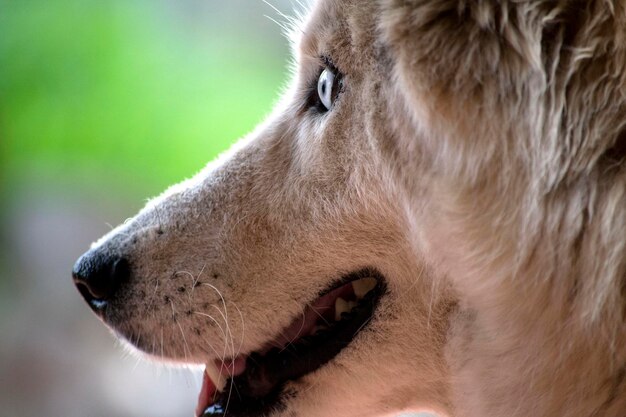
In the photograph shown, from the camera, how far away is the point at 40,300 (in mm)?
2367

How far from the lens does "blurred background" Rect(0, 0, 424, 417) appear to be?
2.24 meters

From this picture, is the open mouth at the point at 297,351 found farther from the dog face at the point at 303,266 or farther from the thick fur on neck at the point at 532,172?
the thick fur on neck at the point at 532,172

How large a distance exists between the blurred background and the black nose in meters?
1.09

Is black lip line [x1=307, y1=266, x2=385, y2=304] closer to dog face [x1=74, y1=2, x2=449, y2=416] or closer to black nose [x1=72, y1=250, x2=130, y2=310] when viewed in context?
dog face [x1=74, y1=2, x2=449, y2=416]

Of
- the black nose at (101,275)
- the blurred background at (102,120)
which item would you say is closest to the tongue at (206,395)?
the black nose at (101,275)

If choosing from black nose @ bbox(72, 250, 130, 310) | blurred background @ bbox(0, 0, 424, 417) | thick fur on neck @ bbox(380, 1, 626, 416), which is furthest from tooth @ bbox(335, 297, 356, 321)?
blurred background @ bbox(0, 0, 424, 417)

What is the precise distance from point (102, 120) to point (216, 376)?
1369 mm

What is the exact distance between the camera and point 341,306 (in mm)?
1070

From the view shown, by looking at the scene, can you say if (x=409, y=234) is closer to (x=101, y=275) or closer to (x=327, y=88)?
(x=327, y=88)

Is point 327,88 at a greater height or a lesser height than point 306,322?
greater

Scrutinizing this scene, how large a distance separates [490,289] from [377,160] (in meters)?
0.21

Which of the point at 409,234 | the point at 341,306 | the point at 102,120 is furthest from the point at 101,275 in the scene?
the point at 102,120

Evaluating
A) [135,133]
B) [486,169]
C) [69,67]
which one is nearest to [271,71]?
[135,133]

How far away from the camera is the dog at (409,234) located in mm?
815
